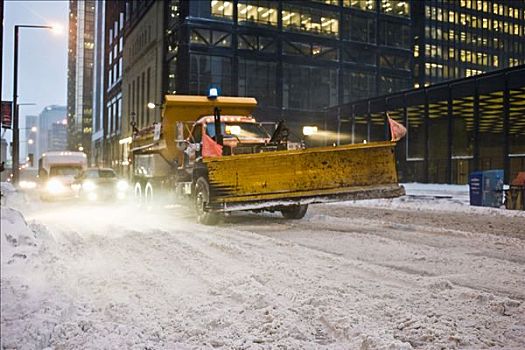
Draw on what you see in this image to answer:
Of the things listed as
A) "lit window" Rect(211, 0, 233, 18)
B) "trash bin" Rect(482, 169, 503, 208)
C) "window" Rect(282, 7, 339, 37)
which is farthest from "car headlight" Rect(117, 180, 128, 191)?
"window" Rect(282, 7, 339, 37)

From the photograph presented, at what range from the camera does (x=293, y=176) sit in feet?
37.8

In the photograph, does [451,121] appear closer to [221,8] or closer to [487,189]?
[487,189]

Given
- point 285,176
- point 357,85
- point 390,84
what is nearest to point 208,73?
point 357,85

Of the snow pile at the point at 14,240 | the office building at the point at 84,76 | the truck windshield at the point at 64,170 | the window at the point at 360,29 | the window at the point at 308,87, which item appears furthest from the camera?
the office building at the point at 84,76

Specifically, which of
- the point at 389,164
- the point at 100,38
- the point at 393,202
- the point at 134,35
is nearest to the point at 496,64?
the point at 134,35

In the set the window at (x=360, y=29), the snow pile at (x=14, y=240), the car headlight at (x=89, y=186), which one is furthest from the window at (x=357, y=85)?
the snow pile at (x=14, y=240)

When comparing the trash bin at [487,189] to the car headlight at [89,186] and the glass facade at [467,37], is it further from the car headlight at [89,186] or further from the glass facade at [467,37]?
the glass facade at [467,37]

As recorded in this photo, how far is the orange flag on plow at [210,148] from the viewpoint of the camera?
39.6 ft

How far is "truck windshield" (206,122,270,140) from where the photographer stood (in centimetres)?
1308

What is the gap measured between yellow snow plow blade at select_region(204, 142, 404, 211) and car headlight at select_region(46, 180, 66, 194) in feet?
48.0

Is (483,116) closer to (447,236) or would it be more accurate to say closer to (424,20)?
(447,236)

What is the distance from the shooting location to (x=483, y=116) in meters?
43.8

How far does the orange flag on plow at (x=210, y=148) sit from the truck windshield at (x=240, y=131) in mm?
792

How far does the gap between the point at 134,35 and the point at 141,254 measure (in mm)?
68595
